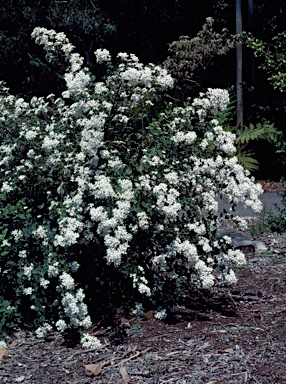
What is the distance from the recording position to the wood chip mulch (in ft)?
13.0

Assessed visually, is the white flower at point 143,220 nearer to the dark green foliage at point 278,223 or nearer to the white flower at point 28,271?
the white flower at point 28,271

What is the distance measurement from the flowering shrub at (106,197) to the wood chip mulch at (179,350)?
0.16 metres

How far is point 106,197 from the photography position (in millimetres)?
4418

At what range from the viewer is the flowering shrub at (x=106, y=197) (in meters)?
4.50

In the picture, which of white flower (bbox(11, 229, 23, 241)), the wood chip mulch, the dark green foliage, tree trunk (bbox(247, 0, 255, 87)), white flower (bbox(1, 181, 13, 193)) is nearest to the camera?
the wood chip mulch

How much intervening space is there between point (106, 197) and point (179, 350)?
3.48 ft

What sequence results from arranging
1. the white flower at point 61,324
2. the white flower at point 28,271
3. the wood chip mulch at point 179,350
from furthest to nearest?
the white flower at point 28,271 → the white flower at point 61,324 → the wood chip mulch at point 179,350

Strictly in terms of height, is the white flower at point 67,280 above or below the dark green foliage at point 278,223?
below

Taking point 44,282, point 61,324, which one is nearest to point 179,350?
point 61,324

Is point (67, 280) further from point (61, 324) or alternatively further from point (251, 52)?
point (251, 52)

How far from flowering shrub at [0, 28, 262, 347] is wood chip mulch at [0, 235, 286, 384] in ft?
0.52

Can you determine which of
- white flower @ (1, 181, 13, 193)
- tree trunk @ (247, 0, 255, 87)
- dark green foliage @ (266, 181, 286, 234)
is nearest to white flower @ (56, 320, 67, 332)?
white flower @ (1, 181, 13, 193)

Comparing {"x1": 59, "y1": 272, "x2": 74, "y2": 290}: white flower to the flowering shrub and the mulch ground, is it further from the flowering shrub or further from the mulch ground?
the mulch ground

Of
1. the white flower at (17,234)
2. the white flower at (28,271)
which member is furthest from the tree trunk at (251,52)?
the white flower at (28,271)
